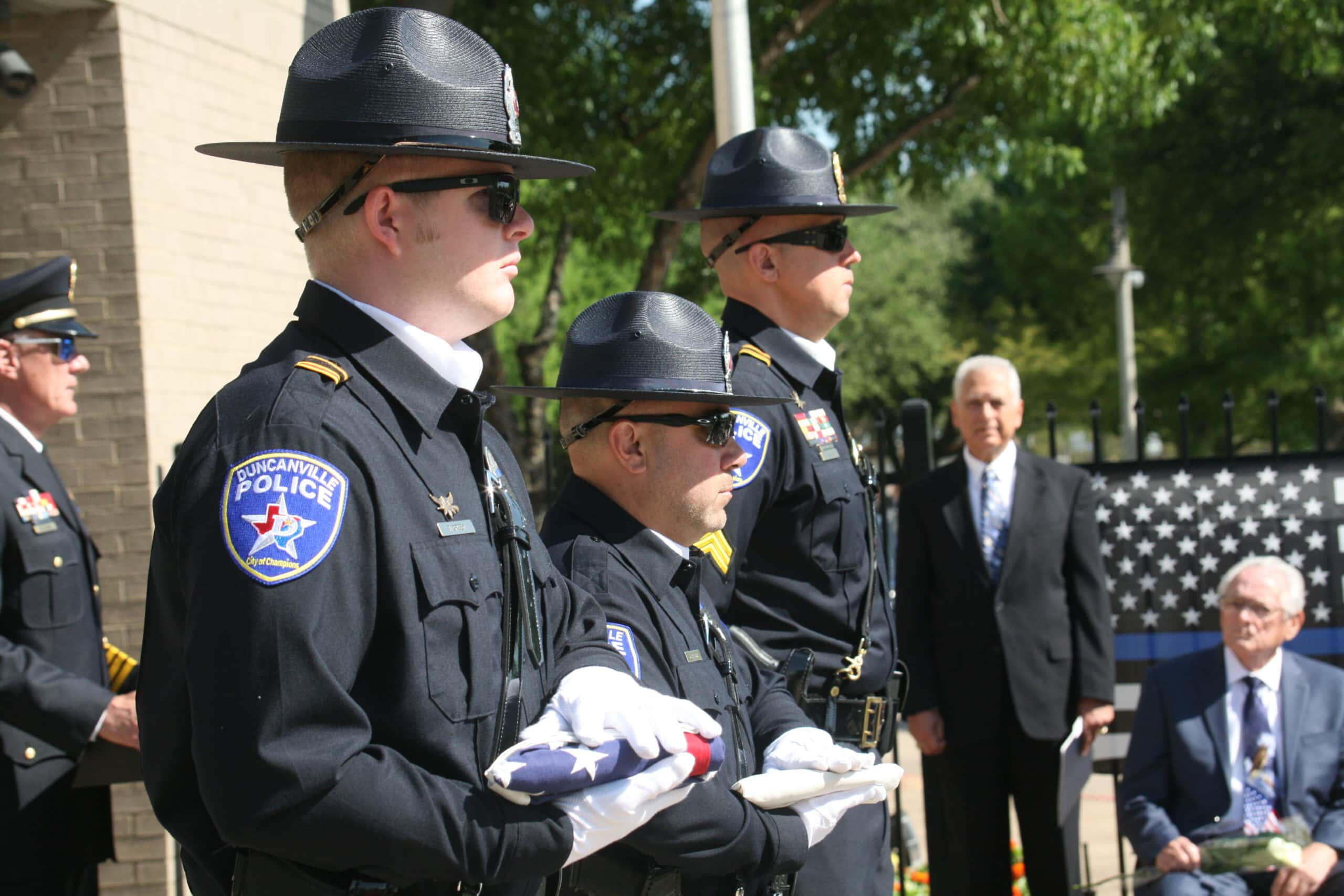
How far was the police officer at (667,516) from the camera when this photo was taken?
2.60 m

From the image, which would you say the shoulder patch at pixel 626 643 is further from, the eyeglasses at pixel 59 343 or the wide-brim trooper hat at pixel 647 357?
the eyeglasses at pixel 59 343

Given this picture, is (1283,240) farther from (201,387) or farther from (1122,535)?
(201,387)

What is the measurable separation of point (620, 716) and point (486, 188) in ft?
2.61

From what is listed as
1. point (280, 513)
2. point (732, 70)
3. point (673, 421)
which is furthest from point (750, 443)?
point (732, 70)

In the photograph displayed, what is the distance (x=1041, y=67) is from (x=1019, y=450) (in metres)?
6.27

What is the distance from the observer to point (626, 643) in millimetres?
2510

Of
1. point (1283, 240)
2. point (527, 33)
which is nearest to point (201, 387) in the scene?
point (527, 33)

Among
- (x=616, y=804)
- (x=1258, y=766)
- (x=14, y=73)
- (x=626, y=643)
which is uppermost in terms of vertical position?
(x=14, y=73)

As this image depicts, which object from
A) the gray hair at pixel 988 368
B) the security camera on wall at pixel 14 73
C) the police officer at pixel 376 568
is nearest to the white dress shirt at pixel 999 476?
the gray hair at pixel 988 368

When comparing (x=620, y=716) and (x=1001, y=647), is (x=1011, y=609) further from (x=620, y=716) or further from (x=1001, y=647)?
(x=620, y=716)

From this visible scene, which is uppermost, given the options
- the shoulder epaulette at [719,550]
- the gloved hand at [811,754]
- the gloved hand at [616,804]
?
the shoulder epaulette at [719,550]

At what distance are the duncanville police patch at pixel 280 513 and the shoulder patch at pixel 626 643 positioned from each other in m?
0.80

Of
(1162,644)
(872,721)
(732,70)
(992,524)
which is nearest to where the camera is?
(872,721)

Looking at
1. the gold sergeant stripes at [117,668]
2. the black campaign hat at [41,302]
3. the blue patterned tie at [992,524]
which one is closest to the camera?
the black campaign hat at [41,302]
